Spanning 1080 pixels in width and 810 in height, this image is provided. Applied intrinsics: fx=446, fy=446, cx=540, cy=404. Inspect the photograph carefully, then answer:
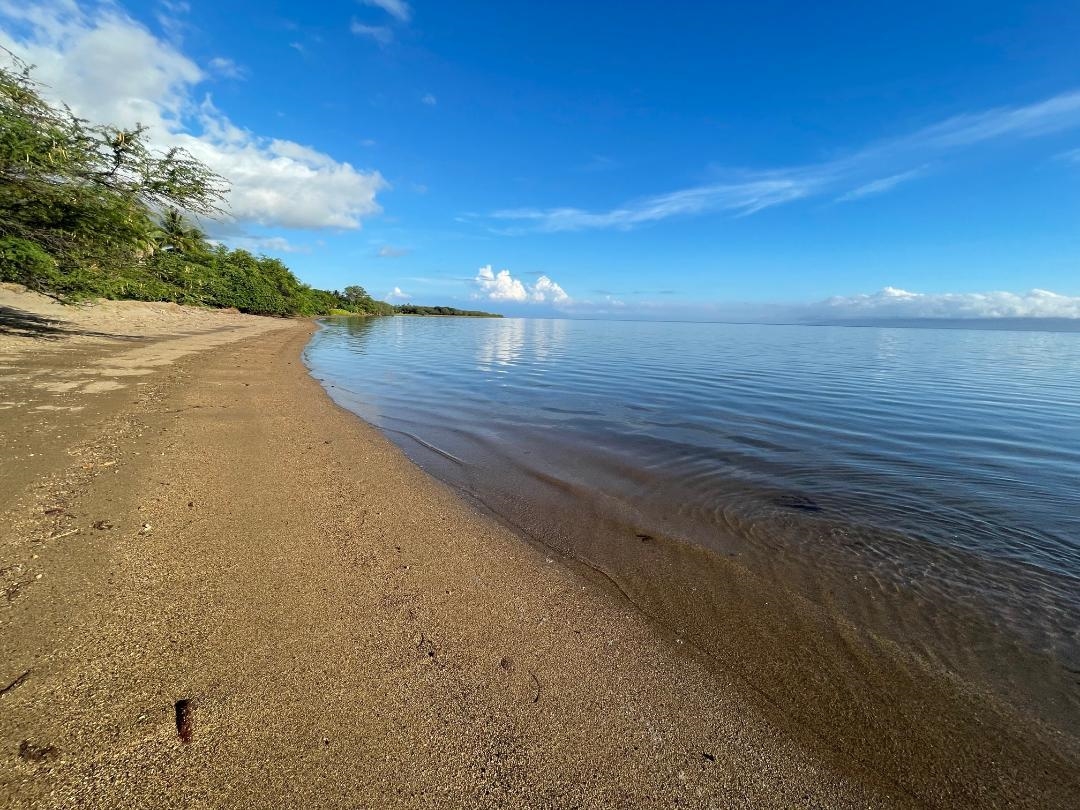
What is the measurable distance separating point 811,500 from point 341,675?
7.39 m

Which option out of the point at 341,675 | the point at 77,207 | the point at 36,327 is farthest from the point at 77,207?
the point at 341,675

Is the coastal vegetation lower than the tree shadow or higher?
higher

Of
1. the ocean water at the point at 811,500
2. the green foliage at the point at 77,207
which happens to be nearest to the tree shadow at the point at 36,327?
the green foliage at the point at 77,207

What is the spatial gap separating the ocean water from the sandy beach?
3.17 ft

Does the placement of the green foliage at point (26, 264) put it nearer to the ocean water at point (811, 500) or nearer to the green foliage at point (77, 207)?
the green foliage at point (77, 207)

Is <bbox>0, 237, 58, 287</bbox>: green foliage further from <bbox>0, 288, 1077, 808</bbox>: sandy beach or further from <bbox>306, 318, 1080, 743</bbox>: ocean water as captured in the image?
<bbox>0, 288, 1077, 808</bbox>: sandy beach

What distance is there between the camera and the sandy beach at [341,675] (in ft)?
8.06

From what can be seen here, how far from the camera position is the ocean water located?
4453mm

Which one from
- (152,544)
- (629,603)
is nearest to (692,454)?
(629,603)

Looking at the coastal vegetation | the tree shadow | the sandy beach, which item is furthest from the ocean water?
the tree shadow

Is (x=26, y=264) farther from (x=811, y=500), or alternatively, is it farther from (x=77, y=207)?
(x=811, y=500)

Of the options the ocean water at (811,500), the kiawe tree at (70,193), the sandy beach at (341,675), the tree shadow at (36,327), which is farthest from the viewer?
the tree shadow at (36,327)

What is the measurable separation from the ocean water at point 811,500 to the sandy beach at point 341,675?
3.17 ft

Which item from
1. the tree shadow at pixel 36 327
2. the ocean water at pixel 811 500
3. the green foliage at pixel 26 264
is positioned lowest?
the ocean water at pixel 811 500
